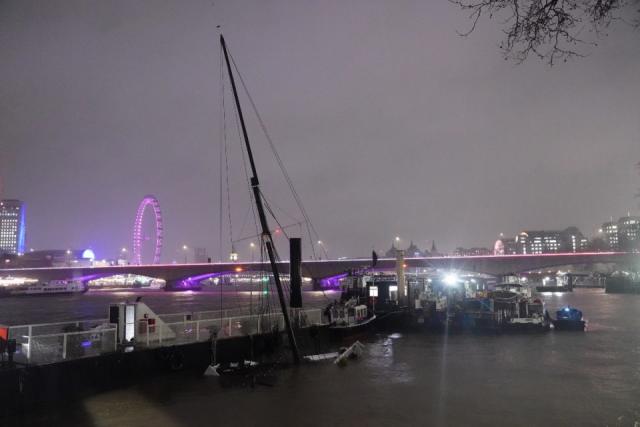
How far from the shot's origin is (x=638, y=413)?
19625mm

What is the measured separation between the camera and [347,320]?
41.7 metres

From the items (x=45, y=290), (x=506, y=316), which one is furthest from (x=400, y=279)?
(x=45, y=290)

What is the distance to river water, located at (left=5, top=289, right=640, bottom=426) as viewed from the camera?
18.8 metres

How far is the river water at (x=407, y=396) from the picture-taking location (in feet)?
61.7

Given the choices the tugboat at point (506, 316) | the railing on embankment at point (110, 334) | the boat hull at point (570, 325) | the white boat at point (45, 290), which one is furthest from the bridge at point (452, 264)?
the railing on embankment at point (110, 334)

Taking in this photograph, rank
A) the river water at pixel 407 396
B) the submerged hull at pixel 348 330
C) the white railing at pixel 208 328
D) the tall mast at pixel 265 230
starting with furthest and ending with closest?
the submerged hull at pixel 348 330 < the tall mast at pixel 265 230 < the white railing at pixel 208 328 < the river water at pixel 407 396

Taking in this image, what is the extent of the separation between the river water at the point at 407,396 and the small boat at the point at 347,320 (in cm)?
507

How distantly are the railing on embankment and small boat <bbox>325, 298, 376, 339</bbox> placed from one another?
10.2 feet

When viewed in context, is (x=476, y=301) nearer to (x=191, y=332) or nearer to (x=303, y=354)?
(x=303, y=354)

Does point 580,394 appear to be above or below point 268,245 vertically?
below

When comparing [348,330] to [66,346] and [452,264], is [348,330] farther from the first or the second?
[452,264]

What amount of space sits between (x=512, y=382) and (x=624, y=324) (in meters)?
37.2

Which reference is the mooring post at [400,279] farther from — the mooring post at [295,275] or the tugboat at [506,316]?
the mooring post at [295,275]

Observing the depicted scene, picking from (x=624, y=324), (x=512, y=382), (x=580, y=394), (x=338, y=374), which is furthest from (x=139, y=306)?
(x=624, y=324)
